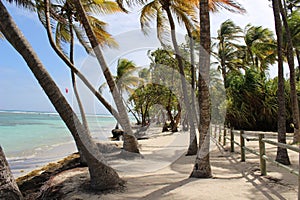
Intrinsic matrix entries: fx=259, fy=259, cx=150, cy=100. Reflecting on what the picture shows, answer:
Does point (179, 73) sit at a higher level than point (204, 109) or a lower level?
higher

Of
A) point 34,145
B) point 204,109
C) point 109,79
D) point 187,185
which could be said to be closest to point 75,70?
point 109,79

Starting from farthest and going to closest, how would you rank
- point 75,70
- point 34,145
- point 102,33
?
point 34,145 < point 102,33 < point 75,70

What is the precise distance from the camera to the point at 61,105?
16.0 ft

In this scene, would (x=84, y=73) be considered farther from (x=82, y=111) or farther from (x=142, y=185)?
(x=142, y=185)

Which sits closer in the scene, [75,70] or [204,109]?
[204,109]

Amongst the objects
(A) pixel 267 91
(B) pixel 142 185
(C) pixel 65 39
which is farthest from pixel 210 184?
(A) pixel 267 91

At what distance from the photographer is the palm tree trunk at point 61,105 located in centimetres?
455

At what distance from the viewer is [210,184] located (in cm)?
539

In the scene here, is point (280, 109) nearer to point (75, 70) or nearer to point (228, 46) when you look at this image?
point (75, 70)

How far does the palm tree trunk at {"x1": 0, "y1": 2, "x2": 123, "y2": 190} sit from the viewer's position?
4.55 m

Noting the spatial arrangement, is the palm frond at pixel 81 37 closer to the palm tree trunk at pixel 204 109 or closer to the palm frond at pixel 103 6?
the palm frond at pixel 103 6

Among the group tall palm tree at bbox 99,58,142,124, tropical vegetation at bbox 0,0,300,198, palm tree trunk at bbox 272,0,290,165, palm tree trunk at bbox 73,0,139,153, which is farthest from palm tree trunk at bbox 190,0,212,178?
tall palm tree at bbox 99,58,142,124

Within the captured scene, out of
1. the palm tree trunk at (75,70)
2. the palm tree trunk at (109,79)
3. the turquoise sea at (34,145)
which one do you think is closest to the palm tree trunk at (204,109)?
the palm tree trunk at (109,79)

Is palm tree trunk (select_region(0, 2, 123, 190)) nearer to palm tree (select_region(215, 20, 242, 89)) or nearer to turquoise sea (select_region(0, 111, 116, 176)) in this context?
turquoise sea (select_region(0, 111, 116, 176))
